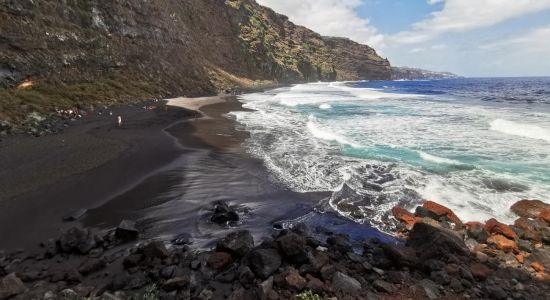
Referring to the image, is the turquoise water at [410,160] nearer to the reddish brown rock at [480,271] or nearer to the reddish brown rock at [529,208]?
the reddish brown rock at [529,208]

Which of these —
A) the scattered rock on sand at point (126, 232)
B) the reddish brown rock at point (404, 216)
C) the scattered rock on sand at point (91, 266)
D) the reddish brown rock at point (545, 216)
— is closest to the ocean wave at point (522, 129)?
the reddish brown rock at point (545, 216)

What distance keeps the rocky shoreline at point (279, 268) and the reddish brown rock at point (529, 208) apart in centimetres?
231

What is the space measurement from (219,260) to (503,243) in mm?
8809

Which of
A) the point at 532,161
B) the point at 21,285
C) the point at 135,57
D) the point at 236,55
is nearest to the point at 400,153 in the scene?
the point at 532,161

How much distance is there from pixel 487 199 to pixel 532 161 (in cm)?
754

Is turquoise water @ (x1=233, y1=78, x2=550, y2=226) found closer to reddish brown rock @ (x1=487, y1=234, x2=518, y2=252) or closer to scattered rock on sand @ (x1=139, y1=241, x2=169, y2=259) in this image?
reddish brown rock @ (x1=487, y1=234, x2=518, y2=252)

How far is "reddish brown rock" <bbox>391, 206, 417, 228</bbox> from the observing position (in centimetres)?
1190

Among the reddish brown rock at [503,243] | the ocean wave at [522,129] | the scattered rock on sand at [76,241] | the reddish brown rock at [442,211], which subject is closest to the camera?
the scattered rock on sand at [76,241]

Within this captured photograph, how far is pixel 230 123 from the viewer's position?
3097cm

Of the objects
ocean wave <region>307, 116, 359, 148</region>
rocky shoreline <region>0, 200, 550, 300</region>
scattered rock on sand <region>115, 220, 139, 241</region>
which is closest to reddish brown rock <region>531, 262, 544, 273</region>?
rocky shoreline <region>0, 200, 550, 300</region>

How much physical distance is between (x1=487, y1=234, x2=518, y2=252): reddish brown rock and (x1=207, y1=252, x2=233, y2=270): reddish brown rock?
832 centimetres

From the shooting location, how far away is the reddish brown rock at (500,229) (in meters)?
11.0

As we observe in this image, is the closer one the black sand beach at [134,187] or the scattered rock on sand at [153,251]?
the scattered rock on sand at [153,251]

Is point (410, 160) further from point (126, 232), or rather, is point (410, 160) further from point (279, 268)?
point (126, 232)
